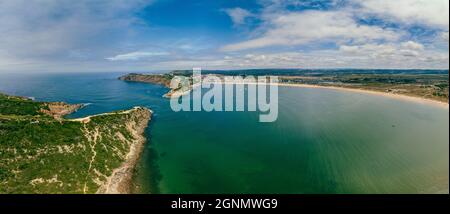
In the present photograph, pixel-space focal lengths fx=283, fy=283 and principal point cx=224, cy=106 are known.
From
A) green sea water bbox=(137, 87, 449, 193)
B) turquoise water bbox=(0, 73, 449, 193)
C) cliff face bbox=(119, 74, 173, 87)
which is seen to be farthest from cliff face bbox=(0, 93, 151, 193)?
cliff face bbox=(119, 74, 173, 87)

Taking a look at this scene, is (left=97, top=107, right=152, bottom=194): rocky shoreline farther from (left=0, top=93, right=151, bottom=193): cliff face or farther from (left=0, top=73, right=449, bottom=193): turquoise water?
(left=0, top=73, right=449, bottom=193): turquoise water

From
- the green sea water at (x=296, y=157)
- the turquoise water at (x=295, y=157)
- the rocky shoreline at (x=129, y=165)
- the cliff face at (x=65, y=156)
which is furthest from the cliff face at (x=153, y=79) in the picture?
the cliff face at (x=65, y=156)

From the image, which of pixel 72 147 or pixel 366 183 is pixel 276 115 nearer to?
pixel 366 183

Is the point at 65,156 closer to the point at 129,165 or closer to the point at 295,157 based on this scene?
the point at 129,165

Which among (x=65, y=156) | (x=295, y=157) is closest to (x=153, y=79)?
(x=65, y=156)

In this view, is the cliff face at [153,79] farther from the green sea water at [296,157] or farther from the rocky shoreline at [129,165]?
the green sea water at [296,157]
